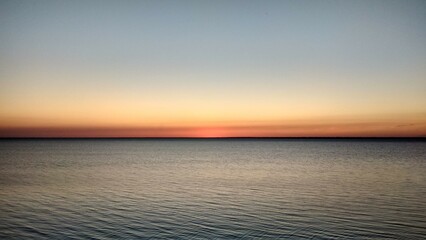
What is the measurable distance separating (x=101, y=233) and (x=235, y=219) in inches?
298

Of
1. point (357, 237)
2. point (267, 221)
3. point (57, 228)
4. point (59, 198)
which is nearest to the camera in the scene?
point (357, 237)

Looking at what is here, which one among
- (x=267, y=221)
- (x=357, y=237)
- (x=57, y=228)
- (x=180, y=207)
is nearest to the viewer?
(x=357, y=237)

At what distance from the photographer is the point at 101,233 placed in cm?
1962

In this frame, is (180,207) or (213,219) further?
(180,207)

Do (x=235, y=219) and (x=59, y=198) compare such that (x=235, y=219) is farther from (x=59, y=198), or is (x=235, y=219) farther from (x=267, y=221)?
(x=59, y=198)

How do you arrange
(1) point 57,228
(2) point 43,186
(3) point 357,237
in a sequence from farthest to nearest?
(2) point 43,186 → (1) point 57,228 → (3) point 357,237

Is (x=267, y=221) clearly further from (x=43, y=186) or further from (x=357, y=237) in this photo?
(x=43, y=186)

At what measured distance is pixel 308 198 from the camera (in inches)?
1238

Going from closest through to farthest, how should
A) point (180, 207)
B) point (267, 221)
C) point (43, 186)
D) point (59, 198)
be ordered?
point (267, 221), point (180, 207), point (59, 198), point (43, 186)

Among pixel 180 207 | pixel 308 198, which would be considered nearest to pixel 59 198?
pixel 180 207

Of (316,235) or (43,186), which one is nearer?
(316,235)

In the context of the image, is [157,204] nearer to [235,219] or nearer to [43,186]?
[235,219]

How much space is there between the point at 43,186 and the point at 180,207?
18938 mm

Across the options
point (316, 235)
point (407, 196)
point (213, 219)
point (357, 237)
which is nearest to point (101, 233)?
point (213, 219)
